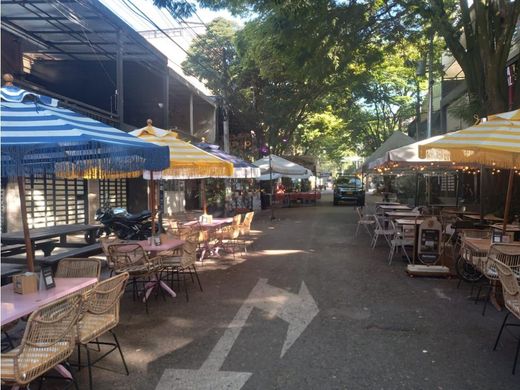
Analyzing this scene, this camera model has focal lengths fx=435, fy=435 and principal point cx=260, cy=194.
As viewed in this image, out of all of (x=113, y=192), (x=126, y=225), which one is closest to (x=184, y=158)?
(x=126, y=225)

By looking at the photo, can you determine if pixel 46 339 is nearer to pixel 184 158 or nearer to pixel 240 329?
pixel 240 329

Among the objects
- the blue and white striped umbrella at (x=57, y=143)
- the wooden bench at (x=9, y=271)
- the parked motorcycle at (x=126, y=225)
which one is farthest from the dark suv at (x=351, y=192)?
the blue and white striped umbrella at (x=57, y=143)

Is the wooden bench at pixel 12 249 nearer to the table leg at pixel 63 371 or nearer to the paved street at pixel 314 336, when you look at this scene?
the paved street at pixel 314 336

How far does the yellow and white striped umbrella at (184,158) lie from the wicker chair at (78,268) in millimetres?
2478

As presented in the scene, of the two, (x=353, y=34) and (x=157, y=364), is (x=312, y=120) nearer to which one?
(x=353, y=34)

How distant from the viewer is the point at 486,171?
37.4ft

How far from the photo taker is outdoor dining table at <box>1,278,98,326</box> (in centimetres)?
336

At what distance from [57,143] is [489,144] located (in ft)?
15.3

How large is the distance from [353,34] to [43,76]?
1109 cm

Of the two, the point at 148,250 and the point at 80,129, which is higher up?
the point at 80,129

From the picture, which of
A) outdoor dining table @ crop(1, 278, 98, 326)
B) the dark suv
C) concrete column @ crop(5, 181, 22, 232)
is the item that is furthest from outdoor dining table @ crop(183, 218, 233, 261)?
the dark suv

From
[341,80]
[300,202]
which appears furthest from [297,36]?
[300,202]

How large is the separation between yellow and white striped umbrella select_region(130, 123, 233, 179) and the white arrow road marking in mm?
2281

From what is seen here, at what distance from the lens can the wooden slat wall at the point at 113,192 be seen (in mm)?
14000
